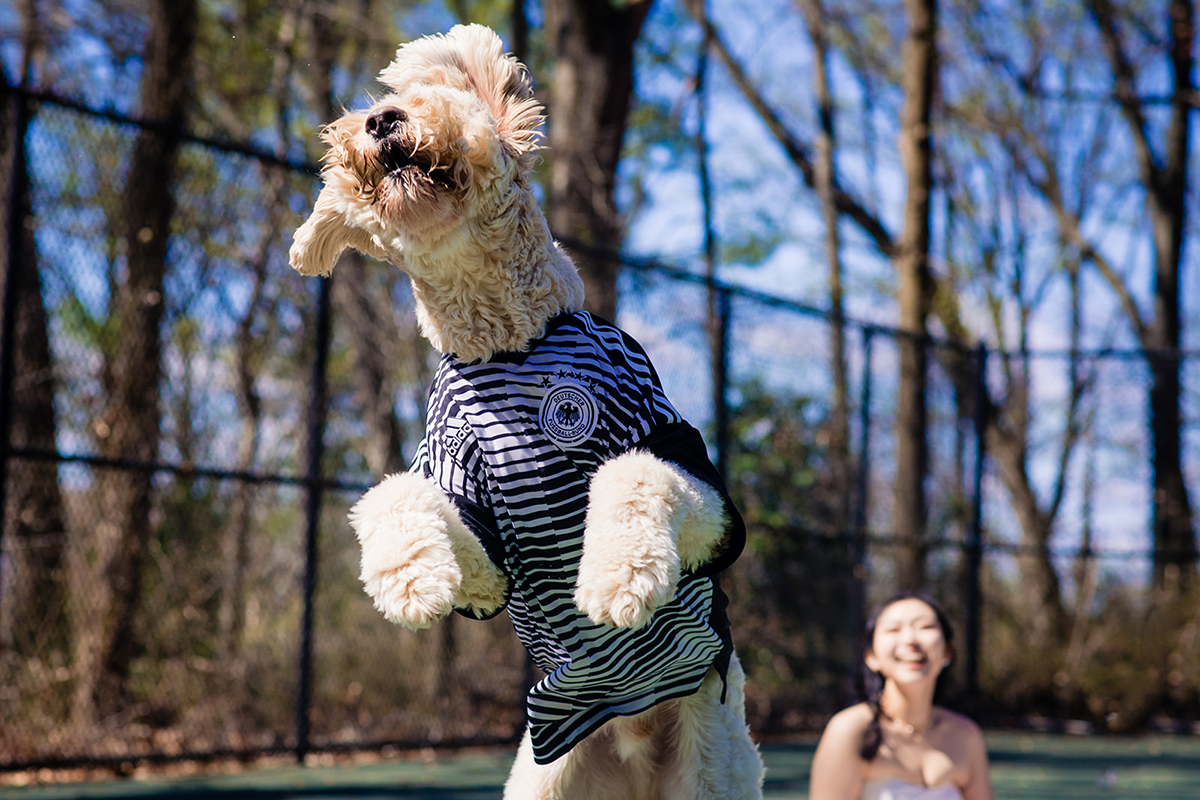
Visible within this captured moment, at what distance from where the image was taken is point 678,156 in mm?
16438

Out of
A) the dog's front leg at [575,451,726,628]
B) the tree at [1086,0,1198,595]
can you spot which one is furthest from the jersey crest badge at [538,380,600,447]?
the tree at [1086,0,1198,595]

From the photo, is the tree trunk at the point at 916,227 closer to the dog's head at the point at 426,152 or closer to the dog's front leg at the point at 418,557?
the dog's head at the point at 426,152

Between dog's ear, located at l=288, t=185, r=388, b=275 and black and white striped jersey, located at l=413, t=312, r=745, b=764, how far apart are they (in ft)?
1.01

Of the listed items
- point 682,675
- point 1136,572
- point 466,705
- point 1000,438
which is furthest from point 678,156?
point 682,675

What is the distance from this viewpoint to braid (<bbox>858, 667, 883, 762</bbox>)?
3.87 m

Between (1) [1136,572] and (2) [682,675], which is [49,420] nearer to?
(2) [682,675]

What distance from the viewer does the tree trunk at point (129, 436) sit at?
6.12 metres

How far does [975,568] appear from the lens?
10180 millimetres

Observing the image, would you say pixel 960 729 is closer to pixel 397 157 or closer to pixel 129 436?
pixel 397 157

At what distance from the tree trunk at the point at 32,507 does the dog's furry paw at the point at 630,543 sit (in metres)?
4.67

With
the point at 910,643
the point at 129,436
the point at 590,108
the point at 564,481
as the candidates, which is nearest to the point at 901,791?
the point at 910,643

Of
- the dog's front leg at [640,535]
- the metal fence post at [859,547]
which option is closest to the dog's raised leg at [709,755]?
the dog's front leg at [640,535]

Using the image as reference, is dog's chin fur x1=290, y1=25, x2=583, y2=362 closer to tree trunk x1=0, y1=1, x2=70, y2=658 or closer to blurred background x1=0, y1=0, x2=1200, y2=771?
blurred background x1=0, y1=0, x2=1200, y2=771

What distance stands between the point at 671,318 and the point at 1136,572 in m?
6.13
